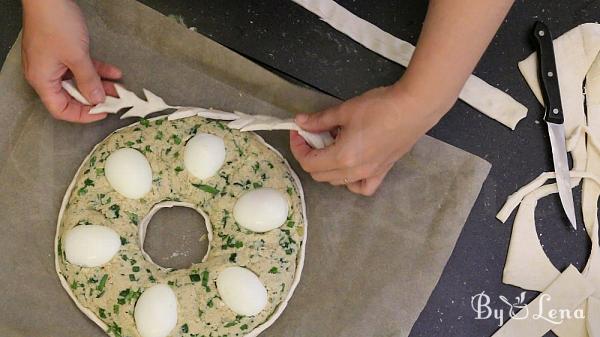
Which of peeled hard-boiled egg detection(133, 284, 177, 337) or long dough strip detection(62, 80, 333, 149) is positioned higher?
long dough strip detection(62, 80, 333, 149)

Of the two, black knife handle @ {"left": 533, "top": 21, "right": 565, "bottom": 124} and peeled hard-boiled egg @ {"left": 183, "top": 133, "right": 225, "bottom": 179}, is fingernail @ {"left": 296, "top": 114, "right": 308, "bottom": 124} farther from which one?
black knife handle @ {"left": 533, "top": 21, "right": 565, "bottom": 124}

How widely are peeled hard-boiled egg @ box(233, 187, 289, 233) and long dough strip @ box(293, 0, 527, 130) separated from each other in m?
0.36

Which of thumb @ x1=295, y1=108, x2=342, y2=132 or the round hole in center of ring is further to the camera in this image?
the round hole in center of ring

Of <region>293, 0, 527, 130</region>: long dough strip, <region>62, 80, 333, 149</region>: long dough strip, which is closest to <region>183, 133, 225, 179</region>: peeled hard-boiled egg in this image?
<region>62, 80, 333, 149</region>: long dough strip

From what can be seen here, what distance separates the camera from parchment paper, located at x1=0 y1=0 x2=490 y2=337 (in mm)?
1183

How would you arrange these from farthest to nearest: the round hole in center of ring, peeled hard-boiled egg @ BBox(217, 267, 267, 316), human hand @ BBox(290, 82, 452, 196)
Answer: the round hole in center of ring, peeled hard-boiled egg @ BBox(217, 267, 267, 316), human hand @ BBox(290, 82, 452, 196)

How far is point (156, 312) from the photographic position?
3.57ft

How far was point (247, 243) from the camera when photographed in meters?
1.13

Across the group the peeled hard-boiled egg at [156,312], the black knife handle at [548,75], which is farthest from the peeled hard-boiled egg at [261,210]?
the black knife handle at [548,75]

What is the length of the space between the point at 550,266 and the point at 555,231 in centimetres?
7

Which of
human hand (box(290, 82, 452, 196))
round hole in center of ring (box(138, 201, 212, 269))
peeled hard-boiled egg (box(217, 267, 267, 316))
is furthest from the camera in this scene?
round hole in center of ring (box(138, 201, 212, 269))

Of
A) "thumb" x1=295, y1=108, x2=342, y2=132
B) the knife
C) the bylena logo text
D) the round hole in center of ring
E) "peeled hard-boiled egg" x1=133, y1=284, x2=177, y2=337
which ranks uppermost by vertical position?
the knife

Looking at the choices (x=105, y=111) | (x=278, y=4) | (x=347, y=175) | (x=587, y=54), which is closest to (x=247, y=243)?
(x=347, y=175)

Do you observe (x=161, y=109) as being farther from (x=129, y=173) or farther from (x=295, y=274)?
(x=295, y=274)
